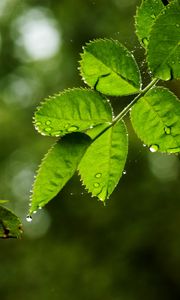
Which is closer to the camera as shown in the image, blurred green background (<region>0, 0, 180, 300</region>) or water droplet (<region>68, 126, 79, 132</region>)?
water droplet (<region>68, 126, 79, 132</region>)

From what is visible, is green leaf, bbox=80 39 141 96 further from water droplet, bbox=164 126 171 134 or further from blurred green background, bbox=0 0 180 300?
blurred green background, bbox=0 0 180 300

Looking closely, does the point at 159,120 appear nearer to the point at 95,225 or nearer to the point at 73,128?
the point at 73,128

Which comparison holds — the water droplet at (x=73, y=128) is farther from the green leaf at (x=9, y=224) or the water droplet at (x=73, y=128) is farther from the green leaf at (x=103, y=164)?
the green leaf at (x=9, y=224)

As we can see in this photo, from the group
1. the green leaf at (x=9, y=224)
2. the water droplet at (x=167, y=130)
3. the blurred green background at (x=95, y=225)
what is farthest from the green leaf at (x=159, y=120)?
the blurred green background at (x=95, y=225)

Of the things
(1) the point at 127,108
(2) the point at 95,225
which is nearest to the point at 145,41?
(1) the point at 127,108

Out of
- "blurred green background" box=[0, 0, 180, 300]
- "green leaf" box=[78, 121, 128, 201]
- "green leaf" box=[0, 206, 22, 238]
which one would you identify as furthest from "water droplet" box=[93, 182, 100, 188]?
"blurred green background" box=[0, 0, 180, 300]

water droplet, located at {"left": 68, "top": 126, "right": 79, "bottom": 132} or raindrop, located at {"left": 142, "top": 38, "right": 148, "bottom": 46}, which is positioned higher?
raindrop, located at {"left": 142, "top": 38, "right": 148, "bottom": 46}

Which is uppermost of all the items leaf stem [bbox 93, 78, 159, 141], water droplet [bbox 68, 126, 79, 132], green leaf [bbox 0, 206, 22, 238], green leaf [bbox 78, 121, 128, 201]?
leaf stem [bbox 93, 78, 159, 141]

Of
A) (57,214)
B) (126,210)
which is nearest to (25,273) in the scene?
(57,214)
